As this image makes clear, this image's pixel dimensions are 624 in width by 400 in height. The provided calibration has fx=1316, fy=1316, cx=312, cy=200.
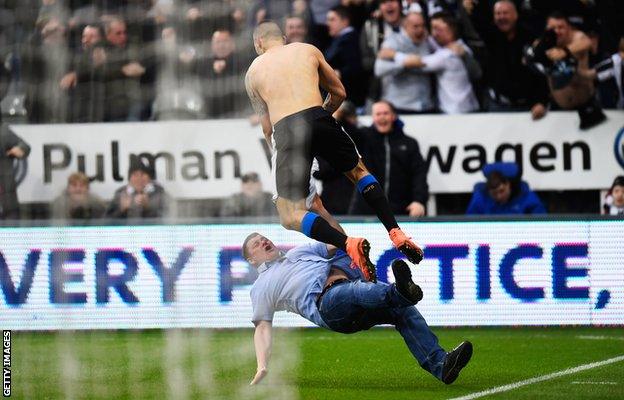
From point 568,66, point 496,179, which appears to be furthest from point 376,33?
point 496,179

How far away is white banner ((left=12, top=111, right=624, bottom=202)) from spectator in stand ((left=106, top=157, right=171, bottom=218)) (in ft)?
1.07

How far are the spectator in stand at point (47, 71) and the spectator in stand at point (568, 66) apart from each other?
4.69m

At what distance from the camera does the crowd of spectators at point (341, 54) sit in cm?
1153

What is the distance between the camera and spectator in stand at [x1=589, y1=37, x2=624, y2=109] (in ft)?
43.2

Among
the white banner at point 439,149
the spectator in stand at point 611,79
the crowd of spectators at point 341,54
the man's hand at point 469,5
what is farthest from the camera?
the man's hand at point 469,5

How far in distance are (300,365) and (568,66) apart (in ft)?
16.4

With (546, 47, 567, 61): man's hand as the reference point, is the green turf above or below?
below

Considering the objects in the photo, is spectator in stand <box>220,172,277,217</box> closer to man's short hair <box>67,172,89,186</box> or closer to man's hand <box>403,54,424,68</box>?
man's short hair <box>67,172,89,186</box>

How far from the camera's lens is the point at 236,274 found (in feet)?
39.2

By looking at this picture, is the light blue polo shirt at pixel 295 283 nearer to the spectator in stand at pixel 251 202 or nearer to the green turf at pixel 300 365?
the green turf at pixel 300 365

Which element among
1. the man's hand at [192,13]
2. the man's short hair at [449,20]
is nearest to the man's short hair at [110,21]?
the man's hand at [192,13]

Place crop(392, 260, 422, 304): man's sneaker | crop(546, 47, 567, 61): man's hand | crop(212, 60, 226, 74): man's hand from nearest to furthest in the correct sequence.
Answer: crop(392, 260, 422, 304): man's sneaker < crop(212, 60, 226, 74): man's hand < crop(546, 47, 567, 61): man's hand

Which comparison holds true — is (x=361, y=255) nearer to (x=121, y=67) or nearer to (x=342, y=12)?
(x=121, y=67)

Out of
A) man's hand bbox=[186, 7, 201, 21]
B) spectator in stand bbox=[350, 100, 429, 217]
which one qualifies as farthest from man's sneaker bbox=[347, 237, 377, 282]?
spectator in stand bbox=[350, 100, 429, 217]
